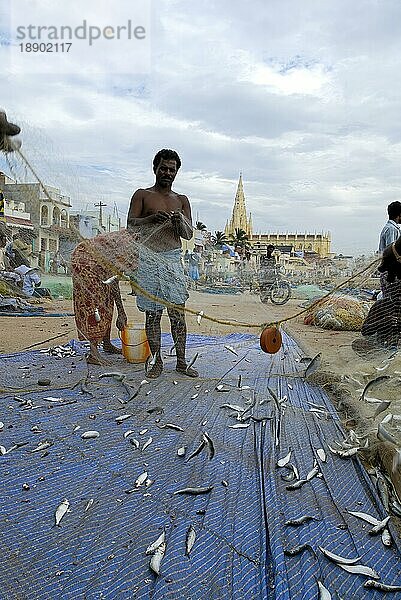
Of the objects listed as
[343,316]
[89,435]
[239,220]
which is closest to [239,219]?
[239,220]

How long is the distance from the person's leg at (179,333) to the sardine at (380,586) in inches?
91.3

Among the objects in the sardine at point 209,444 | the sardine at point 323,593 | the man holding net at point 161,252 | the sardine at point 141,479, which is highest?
the man holding net at point 161,252

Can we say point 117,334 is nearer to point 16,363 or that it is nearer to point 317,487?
point 16,363

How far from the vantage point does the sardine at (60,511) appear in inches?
64.5

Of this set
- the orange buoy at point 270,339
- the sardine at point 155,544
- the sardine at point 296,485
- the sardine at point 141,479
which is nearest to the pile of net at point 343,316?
the orange buoy at point 270,339

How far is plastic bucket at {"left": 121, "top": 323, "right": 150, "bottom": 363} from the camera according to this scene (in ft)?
13.0

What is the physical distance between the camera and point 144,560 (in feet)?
4.82

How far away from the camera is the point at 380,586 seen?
1392 millimetres

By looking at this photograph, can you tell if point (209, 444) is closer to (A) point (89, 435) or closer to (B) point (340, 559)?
(A) point (89, 435)

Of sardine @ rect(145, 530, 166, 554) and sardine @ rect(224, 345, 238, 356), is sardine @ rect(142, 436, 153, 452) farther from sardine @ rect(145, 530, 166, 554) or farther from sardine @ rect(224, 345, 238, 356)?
sardine @ rect(224, 345, 238, 356)

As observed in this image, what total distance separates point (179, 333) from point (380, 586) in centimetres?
253

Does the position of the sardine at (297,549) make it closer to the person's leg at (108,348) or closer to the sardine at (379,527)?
the sardine at (379,527)

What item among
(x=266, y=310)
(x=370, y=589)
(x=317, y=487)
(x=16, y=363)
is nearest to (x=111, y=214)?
(x=16, y=363)

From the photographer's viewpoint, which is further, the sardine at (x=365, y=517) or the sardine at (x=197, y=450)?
the sardine at (x=197, y=450)
